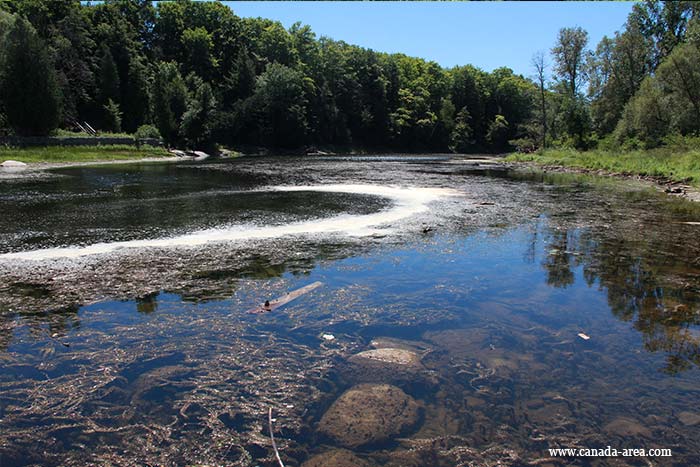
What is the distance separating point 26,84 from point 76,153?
10703mm

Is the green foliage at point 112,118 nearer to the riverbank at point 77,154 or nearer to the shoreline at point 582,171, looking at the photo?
the riverbank at point 77,154

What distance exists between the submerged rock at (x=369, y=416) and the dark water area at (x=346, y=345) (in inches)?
2.8

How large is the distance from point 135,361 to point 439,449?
3929 millimetres

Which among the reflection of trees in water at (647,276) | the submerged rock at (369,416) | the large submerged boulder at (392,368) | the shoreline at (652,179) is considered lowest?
the submerged rock at (369,416)

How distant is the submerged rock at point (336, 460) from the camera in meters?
4.25

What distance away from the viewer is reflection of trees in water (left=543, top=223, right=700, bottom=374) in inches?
276

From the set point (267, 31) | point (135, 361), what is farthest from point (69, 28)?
point (135, 361)

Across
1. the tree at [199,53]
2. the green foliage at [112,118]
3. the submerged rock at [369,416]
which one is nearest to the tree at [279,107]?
the tree at [199,53]

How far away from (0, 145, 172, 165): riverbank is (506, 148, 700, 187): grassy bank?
48.7 m

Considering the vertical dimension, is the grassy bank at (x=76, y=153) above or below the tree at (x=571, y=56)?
below

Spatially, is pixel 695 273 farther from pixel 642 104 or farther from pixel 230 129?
pixel 230 129

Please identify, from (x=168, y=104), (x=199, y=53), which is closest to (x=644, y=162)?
(x=168, y=104)

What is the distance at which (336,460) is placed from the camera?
432 cm

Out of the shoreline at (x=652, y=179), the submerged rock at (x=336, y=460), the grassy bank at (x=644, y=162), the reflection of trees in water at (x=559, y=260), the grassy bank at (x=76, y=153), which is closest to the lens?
the submerged rock at (x=336, y=460)
